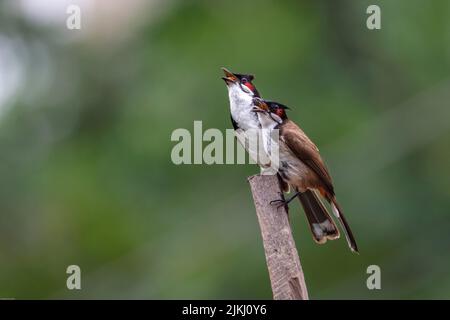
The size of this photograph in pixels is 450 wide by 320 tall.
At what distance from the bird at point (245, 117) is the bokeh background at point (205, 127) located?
6.57 feet

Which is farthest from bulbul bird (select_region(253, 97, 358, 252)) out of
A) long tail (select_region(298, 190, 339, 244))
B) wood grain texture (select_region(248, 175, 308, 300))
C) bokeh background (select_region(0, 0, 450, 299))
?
bokeh background (select_region(0, 0, 450, 299))

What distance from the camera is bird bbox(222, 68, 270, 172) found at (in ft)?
15.0

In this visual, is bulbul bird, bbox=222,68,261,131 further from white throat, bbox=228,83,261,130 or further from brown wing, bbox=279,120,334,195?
brown wing, bbox=279,120,334,195

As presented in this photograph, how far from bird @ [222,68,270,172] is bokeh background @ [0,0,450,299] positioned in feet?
6.57

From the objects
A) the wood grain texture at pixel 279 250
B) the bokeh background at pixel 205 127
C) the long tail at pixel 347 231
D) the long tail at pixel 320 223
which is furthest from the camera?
the bokeh background at pixel 205 127

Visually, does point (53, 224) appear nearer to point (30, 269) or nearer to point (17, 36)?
point (30, 269)

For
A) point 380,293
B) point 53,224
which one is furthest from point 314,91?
point 53,224

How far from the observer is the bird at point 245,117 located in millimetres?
4559

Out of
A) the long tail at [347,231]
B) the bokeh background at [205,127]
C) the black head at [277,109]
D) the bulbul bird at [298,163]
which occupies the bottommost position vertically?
the long tail at [347,231]

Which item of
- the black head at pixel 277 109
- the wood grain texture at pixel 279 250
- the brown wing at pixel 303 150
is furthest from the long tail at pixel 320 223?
the wood grain texture at pixel 279 250

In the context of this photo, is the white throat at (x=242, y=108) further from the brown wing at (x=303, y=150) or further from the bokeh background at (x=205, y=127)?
the bokeh background at (x=205, y=127)

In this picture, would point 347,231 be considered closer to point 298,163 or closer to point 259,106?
point 298,163

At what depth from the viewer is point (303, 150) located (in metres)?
4.60
